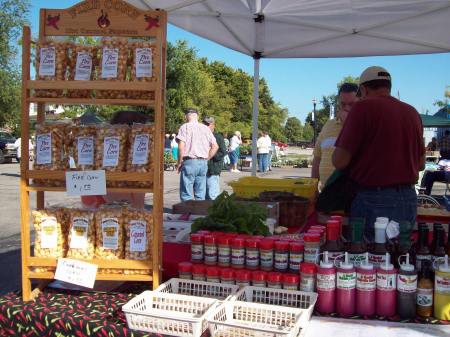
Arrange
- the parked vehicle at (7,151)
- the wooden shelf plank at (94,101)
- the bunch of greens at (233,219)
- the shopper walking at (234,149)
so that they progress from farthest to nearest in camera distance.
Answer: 1. the parked vehicle at (7,151)
2. the shopper walking at (234,149)
3. the bunch of greens at (233,219)
4. the wooden shelf plank at (94,101)

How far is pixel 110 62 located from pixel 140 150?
1.39ft

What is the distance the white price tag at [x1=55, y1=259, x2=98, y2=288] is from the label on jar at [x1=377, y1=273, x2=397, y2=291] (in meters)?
1.25

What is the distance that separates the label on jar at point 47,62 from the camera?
2207mm

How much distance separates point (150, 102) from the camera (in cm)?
217

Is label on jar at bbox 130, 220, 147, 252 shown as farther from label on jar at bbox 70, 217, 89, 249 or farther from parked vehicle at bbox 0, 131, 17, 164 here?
parked vehicle at bbox 0, 131, 17, 164

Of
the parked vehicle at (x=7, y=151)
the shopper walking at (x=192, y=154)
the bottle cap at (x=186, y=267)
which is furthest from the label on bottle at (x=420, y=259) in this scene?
the parked vehicle at (x=7, y=151)

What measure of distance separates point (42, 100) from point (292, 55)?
4146 millimetres

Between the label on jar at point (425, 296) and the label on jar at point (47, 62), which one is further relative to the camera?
the label on jar at point (47, 62)

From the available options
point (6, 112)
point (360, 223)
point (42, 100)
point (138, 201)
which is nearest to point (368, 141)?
point (360, 223)

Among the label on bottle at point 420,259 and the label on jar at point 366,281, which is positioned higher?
the label on bottle at point 420,259

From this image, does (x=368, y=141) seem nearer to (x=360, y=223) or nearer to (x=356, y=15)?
(x=360, y=223)

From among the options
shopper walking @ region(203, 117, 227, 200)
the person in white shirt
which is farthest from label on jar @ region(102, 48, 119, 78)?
the person in white shirt

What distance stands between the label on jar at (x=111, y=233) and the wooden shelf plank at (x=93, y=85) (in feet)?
2.00

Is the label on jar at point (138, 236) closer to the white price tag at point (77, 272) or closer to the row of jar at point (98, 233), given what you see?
the row of jar at point (98, 233)
